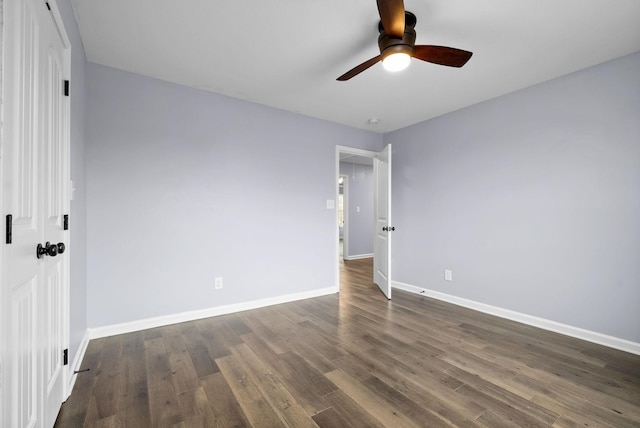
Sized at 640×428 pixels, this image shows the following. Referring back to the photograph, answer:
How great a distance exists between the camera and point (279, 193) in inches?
144

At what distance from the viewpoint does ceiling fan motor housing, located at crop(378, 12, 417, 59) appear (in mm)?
1844

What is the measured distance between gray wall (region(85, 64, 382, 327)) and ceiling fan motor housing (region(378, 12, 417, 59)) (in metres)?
1.98

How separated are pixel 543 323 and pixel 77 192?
4.30 meters

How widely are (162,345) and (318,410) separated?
157 centimetres

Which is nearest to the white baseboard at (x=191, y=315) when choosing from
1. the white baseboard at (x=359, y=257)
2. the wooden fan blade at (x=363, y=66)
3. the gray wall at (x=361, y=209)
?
the wooden fan blade at (x=363, y=66)

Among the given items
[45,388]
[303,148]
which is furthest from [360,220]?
[45,388]

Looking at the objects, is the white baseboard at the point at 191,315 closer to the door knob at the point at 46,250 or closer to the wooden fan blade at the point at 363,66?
the door knob at the point at 46,250

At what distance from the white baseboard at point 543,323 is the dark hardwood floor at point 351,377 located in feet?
0.33

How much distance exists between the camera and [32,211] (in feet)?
3.89

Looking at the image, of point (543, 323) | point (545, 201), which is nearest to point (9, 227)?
point (545, 201)

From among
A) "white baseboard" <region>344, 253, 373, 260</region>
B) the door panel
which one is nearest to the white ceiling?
the door panel

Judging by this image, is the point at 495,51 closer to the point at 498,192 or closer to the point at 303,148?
the point at 498,192

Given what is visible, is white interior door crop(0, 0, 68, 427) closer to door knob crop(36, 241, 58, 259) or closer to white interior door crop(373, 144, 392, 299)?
door knob crop(36, 241, 58, 259)


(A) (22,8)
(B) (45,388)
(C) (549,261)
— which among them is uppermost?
(A) (22,8)
